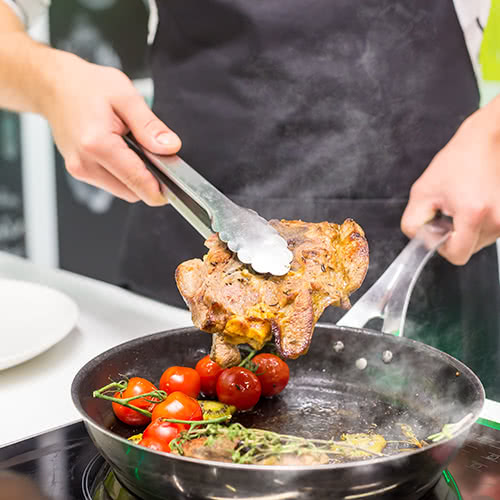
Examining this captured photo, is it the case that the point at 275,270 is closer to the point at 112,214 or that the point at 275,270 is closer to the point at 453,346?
the point at 453,346

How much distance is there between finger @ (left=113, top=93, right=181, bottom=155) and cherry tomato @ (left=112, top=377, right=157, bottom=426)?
0.48 metres

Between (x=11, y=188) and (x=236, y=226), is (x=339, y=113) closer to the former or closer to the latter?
(x=236, y=226)

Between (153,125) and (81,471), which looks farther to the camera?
(153,125)

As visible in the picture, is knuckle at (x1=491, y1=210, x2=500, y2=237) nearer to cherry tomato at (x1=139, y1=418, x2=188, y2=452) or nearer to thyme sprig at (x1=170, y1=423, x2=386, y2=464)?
thyme sprig at (x1=170, y1=423, x2=386, y2=464)

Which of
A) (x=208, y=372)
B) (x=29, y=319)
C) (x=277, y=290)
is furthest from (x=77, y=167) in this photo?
(x=277, y=290)

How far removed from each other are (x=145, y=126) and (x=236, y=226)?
48 centimetres

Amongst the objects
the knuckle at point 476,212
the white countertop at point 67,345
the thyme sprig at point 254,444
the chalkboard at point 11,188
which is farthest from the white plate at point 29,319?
the chalkboard at point 11,188

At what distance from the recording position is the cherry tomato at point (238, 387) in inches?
46.0

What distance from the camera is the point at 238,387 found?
1167 mm

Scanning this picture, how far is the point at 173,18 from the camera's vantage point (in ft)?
6.18

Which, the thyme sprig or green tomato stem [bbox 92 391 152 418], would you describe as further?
green tomato stem [bbox 92 391 152 418]

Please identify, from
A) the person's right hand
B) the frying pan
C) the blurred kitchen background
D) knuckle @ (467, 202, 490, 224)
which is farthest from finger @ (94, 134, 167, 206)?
the blurred kitchen background

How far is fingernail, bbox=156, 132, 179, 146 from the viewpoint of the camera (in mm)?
1330

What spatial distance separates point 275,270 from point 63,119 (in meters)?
0.82
